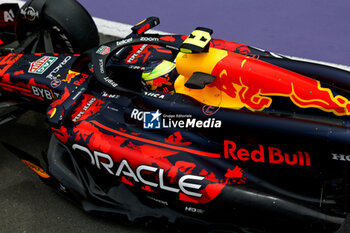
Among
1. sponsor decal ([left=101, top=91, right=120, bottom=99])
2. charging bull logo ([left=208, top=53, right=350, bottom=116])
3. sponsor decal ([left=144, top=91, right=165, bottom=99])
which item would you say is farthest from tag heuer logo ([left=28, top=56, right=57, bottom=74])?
charging bull logo ([left=208, top=53, right=350, bottom=116])

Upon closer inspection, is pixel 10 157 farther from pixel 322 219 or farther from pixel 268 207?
pixel 322 219

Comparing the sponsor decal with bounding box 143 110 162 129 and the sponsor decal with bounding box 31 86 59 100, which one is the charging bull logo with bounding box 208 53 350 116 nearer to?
the sponsor decal with bounding box 143 110 162 129

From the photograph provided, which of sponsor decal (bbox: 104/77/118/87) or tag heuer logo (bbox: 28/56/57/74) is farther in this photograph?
tag heuer logo (bbox: 28/56/57/74)

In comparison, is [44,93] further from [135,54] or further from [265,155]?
[265,155]

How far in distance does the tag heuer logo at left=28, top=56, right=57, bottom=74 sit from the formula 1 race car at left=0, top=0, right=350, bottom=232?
0.20m

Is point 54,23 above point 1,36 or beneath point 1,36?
above

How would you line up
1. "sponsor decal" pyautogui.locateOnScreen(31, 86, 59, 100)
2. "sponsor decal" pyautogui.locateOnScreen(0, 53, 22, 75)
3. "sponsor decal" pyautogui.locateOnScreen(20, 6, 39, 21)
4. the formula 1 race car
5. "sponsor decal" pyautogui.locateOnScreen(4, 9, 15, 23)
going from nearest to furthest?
the formula 1 race car → "sponsor decal" pyautogui.locateOnScreen(31, 86, 59, 100) → "sponsor decal" pyautogui.locateOnScreen(0, 53, 22, 75) → "sponsor decal" pyautogui.locateOnScreen(20, 6, 39, 21) → "sponsor decal" pyautogui.locateOnScreen(4, 9, 15, 23)

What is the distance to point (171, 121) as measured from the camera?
2766mm

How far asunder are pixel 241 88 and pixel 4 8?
2830 millimetres

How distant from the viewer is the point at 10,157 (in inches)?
147

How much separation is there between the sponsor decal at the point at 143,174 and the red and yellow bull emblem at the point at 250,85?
509mm

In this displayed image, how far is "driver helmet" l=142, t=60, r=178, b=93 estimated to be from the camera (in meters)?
2.97

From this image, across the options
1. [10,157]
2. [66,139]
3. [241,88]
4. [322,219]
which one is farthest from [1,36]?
[322,219]

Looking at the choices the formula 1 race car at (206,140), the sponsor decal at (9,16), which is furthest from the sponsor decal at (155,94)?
the sponsor decal at (9,16)
